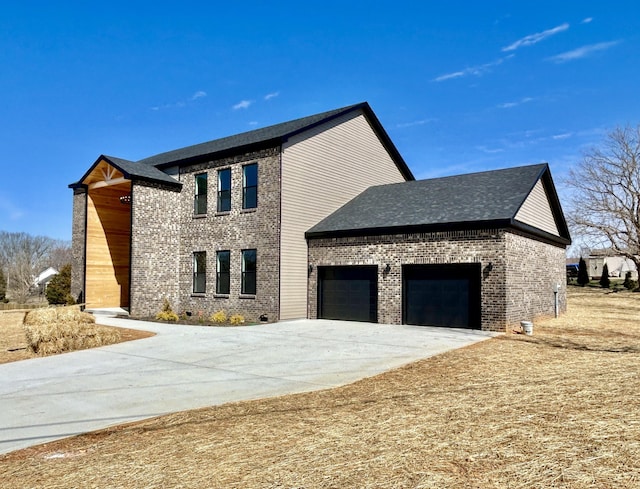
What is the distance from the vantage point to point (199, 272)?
21.9 metres

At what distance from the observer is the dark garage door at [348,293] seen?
1841 cm

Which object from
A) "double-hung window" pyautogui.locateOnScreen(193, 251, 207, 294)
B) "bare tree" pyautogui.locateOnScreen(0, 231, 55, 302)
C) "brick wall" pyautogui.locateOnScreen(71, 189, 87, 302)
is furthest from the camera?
"bare tree" pyautogui.locateOnScreen(0, 231, 55, 302)

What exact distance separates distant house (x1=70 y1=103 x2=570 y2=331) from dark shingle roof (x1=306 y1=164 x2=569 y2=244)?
8cm

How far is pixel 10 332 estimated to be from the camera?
53.7 ft

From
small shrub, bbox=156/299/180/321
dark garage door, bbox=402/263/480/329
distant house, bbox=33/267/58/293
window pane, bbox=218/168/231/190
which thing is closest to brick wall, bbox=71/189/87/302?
small shrub, bbox=156/299/180/321

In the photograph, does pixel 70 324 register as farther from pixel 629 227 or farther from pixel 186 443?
pixel 629 227

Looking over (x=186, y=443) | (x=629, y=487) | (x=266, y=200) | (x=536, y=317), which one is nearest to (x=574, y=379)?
(x=629, y=487)

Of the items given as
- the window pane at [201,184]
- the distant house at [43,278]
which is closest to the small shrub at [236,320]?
the window pane at [201,184]

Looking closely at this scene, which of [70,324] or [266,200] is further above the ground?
[266,200]

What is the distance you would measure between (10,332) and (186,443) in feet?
47.1

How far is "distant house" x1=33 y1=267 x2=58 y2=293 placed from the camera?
52.3 m

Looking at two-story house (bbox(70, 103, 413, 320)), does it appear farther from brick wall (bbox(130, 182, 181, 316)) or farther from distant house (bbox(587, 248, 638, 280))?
distant house (bbox(587, 248, 638, 280))

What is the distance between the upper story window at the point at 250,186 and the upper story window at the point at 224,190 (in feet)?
3.10

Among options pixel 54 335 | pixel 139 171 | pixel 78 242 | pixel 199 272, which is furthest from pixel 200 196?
pixel 54 335
